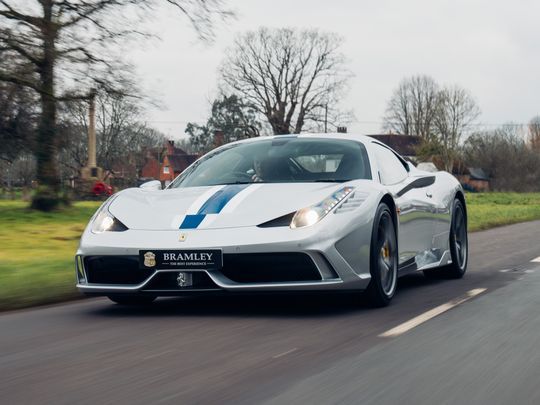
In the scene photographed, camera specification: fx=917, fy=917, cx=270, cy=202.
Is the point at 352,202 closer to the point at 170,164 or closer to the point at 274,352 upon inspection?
the point at 274,352

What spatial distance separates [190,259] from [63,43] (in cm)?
1222

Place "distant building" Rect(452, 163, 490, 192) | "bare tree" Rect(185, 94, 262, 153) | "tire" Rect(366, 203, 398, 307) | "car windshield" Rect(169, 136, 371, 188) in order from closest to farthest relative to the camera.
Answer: "tire" Rect(366, 203, 398, 307)
"car windshield" Rect(169, 136, 371, 188)
"bare tree" Rect(185, 94, 262, 153)
"distant building" Rect(452, 163, 490, 192)

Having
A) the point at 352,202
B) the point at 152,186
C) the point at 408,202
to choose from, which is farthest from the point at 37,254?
the point at 352,202

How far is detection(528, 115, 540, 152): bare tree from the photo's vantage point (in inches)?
4345

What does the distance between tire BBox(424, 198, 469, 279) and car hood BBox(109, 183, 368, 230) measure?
2.75 m

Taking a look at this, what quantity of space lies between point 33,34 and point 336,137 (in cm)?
1054

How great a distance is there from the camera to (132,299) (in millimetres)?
6844

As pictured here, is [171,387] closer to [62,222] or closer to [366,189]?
[366,189]

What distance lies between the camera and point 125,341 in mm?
5129

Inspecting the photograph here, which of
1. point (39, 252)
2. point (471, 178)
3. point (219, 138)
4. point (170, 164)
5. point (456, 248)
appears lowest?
point (471, 178)

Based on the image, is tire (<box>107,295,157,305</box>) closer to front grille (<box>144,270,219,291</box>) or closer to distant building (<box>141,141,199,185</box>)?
front grille (<box>144,270,219,291</box>)

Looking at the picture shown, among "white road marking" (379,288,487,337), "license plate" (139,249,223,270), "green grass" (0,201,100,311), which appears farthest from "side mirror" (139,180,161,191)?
"white road marking" (379,288,487,337)

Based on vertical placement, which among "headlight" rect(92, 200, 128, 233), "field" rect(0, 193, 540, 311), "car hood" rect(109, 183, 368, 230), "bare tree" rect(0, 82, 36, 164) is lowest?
"field" rect(0, 193, 540, 311)


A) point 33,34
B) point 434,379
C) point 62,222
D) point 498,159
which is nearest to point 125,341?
point 434,379
